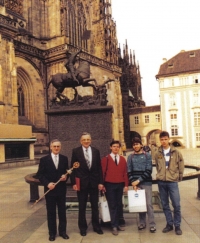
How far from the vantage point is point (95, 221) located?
4734 mm

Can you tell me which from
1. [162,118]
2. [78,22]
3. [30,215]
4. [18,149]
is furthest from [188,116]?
[30,215]

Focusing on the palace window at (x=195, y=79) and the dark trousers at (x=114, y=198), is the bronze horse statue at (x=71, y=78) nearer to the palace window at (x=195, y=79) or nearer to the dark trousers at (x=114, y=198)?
the dark trousers at (x=114, y=198)

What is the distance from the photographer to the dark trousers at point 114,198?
4.68 meters

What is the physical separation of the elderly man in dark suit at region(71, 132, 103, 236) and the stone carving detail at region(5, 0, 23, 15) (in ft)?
85.5

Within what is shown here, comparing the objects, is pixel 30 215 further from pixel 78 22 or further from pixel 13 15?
pixel 78 22

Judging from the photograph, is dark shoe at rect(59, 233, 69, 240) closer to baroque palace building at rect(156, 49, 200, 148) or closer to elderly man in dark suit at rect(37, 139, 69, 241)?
elderly man in dark suit at rect(37, 139, 69, 241)

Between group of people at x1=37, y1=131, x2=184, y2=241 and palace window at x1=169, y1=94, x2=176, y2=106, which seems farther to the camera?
palace window at x1=169, y1=94, x2=176, y2=106

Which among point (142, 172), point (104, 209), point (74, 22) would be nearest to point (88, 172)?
point (104, 209)

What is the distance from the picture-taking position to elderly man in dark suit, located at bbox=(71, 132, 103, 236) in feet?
15.1

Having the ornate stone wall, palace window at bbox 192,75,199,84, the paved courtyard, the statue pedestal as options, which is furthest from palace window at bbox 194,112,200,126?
the statue pedestal

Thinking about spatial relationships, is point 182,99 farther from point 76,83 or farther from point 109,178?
point 109,178

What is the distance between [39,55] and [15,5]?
5.13 metres

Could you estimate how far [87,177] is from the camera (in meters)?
4.61

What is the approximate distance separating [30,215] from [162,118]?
1712 inches
